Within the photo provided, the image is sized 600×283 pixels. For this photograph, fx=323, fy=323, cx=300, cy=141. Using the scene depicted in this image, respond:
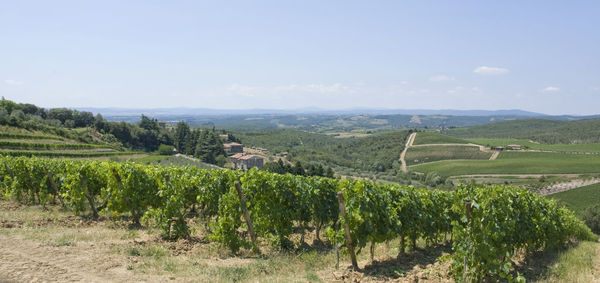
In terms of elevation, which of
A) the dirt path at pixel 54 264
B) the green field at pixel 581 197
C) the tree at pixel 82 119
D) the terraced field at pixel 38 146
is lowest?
the green field at pixel 581 197

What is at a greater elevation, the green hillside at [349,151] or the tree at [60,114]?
the tree at [60,114]

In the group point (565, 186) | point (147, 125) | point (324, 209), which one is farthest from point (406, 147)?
point (324, 209)

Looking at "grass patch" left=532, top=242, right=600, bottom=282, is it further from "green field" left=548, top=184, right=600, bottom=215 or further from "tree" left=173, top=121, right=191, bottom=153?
"tree" left=173, top=121, right=191, bottom=153

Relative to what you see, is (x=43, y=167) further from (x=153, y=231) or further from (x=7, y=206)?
(x=153, y=231)

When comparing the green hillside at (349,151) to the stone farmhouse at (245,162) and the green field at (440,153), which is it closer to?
the green field at (440,153)

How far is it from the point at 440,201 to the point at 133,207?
1140 cm

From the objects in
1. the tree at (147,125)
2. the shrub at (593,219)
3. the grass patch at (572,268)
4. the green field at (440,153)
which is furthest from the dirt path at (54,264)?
the green field at (440,153)

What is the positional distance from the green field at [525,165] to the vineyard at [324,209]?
252ft

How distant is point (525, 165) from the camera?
82.5 m

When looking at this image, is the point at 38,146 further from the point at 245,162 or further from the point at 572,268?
the point at 572,268

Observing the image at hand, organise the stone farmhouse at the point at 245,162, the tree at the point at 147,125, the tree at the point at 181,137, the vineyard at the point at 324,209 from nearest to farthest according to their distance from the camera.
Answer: the vineyard at the point at 324,209 → the stone farmhouse at the point at 245,162 → the tree at the point at 181,137 → the tree at the point at 147,125

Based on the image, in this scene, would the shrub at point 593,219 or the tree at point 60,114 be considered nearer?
the shrub at point 593,219

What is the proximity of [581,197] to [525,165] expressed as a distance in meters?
27.5

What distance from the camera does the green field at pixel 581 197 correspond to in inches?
2090
